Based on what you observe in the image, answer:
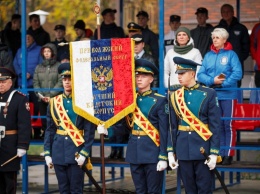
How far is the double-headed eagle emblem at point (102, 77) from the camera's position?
13.2 metres

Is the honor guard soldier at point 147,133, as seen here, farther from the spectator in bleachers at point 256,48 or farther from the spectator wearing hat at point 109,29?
the spectator wearing hat at point 109,29

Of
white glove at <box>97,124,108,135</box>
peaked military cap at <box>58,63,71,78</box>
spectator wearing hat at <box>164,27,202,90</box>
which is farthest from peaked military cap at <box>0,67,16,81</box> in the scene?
spectator wearing hat at <box>164,27,202,90</box>

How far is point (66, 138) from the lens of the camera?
13.4m

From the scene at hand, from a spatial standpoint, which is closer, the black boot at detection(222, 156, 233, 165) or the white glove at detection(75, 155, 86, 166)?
the white glove at detection(75, 155, 86, 166)

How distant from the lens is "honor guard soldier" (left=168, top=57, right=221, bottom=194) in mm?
12406

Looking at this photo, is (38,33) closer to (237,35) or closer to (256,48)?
(237,35)

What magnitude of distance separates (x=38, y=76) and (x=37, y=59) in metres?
1.12

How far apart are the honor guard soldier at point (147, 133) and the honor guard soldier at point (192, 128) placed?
0.24m

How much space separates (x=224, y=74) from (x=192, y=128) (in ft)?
7.81

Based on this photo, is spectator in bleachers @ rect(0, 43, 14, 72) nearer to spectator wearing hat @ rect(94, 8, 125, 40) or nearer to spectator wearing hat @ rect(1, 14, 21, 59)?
spectator wearing hat @ rect(1, 14, 21, 59)

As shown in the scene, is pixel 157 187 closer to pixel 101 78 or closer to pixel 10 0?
pixel 101 78

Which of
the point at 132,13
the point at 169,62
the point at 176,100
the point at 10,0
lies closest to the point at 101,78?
the point at 176,100

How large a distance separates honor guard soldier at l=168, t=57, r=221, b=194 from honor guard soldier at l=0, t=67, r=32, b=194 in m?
2.29

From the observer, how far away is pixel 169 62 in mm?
15094
